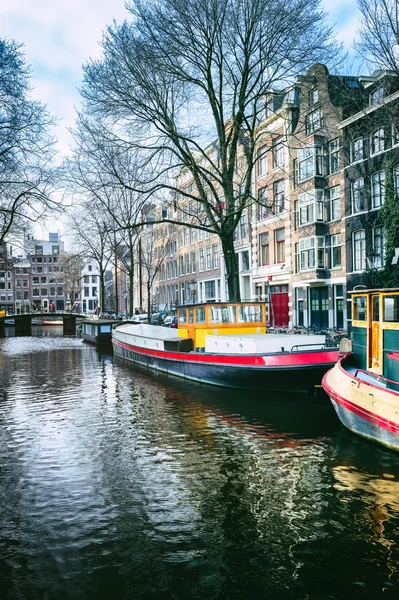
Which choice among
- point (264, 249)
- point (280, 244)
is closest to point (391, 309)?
point (280, 244)

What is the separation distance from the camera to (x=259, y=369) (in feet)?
48.3

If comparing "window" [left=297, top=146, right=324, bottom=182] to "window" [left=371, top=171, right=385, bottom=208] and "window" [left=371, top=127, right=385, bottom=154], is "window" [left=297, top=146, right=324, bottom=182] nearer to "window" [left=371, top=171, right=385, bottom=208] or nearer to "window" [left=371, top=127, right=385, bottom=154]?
"window" [left=371, top=127, right=385, bottom=154]

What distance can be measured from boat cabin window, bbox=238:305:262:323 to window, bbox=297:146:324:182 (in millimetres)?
14074

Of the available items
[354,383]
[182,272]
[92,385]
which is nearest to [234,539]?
[354,383]

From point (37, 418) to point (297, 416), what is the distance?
252 inches

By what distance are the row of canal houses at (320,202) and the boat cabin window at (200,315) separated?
5.02 metres

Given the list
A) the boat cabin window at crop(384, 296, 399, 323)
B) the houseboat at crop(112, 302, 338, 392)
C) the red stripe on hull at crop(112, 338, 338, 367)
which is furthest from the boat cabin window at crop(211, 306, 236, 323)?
the boat cabin window at crop(384, 296, 399, 323)

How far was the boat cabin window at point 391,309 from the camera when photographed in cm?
1105

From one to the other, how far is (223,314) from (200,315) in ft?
3.08

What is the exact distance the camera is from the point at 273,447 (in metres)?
10.0

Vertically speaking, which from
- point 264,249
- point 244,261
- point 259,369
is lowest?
point 259,369

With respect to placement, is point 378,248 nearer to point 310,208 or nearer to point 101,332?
point 310,208

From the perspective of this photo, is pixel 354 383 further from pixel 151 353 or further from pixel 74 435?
pixel 151 353

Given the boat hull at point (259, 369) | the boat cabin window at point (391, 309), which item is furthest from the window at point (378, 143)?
the boat cabin window at point (391, 309)
